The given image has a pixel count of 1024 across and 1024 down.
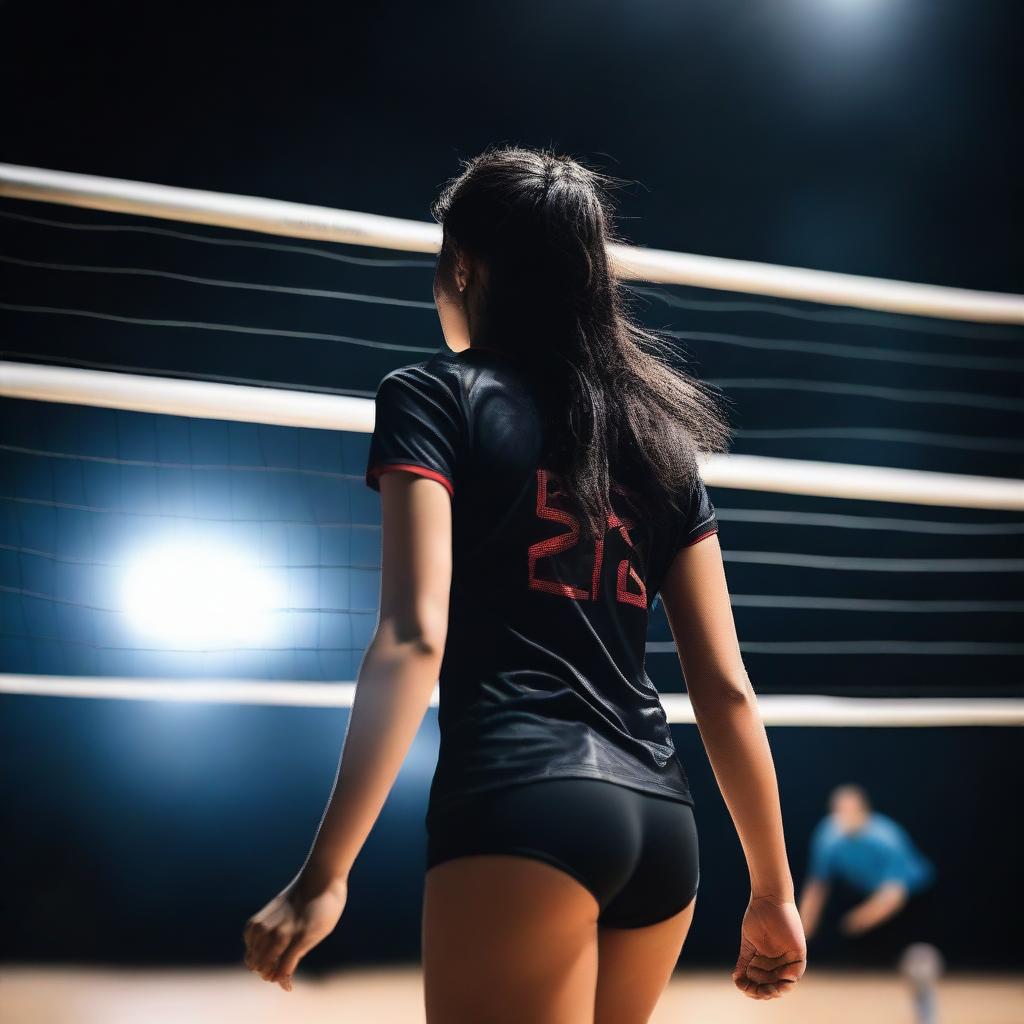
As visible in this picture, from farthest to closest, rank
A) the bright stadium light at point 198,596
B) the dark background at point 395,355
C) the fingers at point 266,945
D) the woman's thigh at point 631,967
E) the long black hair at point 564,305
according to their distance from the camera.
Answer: the dark background at point 395,355 < the bright stadium light at point 198,596 < the long black hair at point 564,305 < the woman's thigh at point 631,967 < the fingers at point 266,945

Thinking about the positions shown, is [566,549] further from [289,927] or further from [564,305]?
[289,927]

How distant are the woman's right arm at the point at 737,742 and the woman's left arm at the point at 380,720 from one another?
0.32 metres

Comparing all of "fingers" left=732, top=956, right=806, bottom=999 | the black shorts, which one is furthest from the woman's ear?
"fingers" left=732, top=956, right=806, bottom=999

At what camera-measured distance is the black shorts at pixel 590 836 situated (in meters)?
0.84

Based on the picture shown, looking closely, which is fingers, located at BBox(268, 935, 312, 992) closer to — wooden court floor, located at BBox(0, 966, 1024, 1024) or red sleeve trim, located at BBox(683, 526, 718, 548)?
red sleeve trim, located at BBox(683, 526, 718, 548)

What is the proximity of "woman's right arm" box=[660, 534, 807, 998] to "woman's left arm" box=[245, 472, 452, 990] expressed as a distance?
320 millimetres

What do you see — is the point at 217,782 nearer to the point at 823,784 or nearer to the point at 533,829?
the point at 823,784

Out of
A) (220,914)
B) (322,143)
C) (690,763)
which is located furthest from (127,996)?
(322,143)

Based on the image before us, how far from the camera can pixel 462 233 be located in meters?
1.06

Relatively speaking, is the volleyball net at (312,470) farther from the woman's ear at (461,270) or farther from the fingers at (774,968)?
the woman's ear at (461,270)

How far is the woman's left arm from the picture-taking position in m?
0.81

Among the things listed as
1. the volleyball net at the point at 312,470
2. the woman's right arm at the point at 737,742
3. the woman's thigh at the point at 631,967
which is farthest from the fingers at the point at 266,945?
the volleyball net at the point at 312,470

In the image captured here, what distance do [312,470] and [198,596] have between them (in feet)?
2.90

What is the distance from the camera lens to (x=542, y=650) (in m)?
0.91
